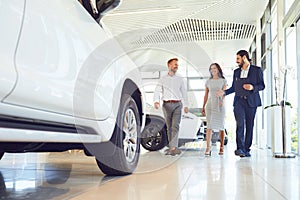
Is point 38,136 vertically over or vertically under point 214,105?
under

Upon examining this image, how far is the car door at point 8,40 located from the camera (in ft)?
3.71

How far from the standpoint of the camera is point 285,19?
18.1 ft

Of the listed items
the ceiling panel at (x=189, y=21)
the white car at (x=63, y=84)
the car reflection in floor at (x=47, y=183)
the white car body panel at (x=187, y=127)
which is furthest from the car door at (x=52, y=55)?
the ceiling panel at (x=189, y=21)

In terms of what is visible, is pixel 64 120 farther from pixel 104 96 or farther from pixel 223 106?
pixel 223 106

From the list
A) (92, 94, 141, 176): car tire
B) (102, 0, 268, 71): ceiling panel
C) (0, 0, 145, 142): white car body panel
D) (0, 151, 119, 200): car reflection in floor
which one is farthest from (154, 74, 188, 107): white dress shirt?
(0, 0, 145, 142): white car body panel

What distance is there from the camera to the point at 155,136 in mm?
5598

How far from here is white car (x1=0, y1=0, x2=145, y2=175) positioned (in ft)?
3.96

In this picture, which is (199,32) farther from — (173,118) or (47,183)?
(47,183)

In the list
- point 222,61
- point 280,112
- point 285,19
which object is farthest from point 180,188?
point 222,61

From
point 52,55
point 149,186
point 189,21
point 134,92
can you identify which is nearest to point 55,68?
point 52,55

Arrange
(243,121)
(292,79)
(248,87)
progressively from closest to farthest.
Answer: (248,87)
(243,121)
(292,79)

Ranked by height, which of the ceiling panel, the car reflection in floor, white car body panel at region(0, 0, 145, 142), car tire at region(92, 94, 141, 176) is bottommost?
the car reflection in floor

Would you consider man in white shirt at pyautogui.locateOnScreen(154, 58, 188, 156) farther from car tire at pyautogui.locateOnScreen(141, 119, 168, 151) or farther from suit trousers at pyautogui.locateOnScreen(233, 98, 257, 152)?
suit trousers at pyautogui.locateOnScreen(233, 98, 257, 152)

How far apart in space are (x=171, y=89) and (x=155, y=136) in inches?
41.7
